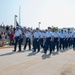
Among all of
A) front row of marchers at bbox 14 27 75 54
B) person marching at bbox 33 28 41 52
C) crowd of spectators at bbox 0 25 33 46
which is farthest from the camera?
crowd of spectators at bbox 0 25 33 46

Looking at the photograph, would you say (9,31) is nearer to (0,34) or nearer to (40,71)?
(0,34)

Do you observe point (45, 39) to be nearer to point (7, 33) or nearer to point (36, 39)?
point (36, 39)

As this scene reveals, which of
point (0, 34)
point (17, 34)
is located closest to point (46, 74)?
point (17, 34)

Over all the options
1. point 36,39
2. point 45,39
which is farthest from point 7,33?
point 45,39

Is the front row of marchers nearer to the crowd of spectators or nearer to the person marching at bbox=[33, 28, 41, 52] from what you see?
the person marching at bbox=[33, 28, 41, 52]

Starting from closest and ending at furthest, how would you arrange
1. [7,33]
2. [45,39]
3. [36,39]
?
[45,39] < [36,39] < [7,33]

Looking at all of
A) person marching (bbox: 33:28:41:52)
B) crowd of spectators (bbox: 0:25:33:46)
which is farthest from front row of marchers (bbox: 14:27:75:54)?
crowd of spectators (bbox: 0:25:33:46)

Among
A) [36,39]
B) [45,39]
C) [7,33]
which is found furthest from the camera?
[7,33]

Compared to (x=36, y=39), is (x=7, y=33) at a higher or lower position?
higher

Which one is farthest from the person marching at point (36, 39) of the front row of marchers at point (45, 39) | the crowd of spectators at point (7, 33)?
the crowd of spectators at point (7, 33)

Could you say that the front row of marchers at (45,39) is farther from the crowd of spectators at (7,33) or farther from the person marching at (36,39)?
the crowd of spectators at (7,33)

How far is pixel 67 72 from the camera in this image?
10.3 m

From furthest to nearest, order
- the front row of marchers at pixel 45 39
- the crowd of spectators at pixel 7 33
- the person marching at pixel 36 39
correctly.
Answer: the crowd of spectators at pixel 7 33, the person marching at pixel 36 39, the front row of marchers at pixel 45 39

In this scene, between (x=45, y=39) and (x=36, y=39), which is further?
(x=36, y=39)
